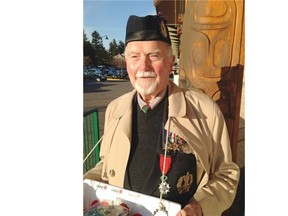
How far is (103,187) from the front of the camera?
49.2 inches

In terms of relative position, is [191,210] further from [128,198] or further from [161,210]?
[128,198]

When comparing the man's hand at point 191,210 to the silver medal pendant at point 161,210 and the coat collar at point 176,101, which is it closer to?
the silver medal pendant at point 161,210

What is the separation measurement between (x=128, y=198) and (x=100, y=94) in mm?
375

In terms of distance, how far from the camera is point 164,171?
1.14 meters

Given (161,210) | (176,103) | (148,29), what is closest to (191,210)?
(161,210)

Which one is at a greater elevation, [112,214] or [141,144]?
[141,144]

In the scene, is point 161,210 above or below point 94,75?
below

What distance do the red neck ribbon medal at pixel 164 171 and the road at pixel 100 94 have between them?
0.27 metres

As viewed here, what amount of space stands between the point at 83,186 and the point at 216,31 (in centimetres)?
72

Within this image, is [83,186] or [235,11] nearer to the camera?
[235,11]
